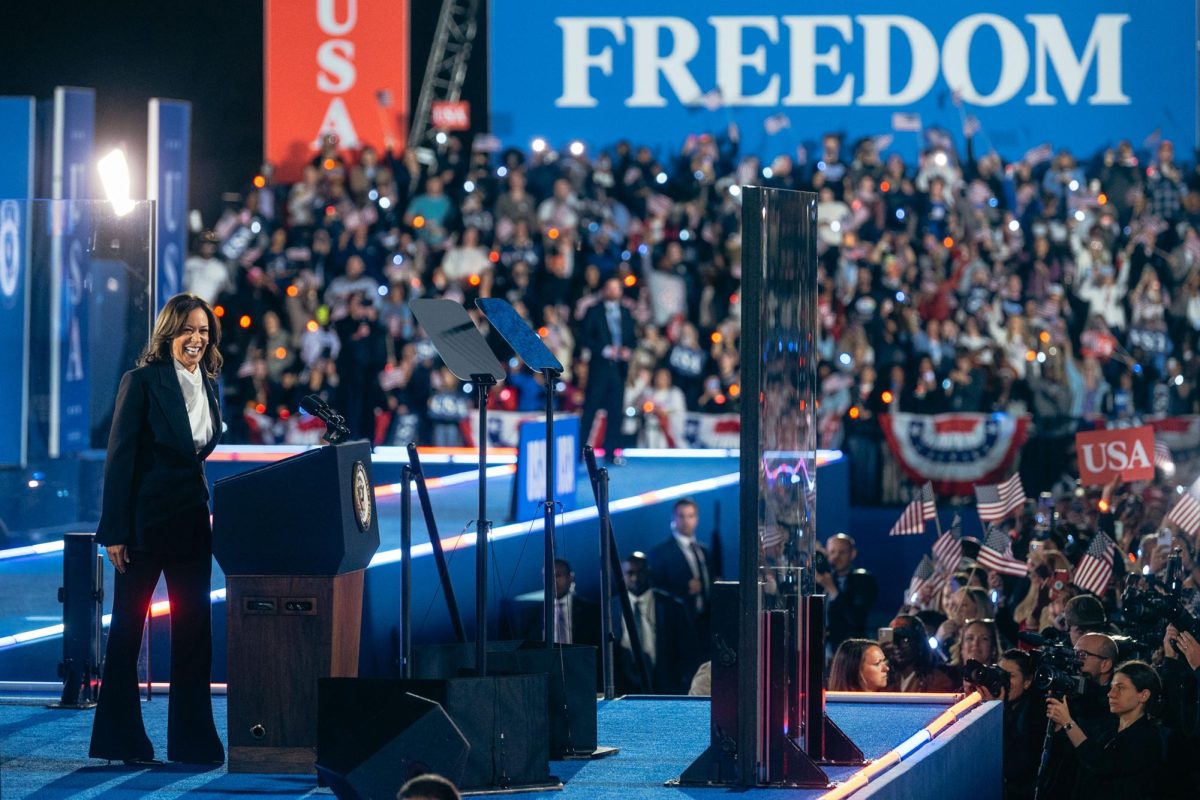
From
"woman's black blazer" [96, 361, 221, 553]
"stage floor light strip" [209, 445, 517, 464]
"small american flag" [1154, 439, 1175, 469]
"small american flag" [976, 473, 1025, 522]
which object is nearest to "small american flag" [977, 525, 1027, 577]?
"small american flag" [976, 473, 1025, 522]

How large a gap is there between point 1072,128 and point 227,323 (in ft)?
29.9

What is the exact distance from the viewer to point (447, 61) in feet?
74.0

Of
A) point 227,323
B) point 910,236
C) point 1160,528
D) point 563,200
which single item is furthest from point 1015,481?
point 227,323

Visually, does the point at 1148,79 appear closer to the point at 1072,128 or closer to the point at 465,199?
the point at 1072,128

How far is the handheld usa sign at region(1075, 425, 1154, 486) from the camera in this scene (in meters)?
13.2

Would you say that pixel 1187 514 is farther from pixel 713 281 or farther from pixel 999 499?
pixel 713 281

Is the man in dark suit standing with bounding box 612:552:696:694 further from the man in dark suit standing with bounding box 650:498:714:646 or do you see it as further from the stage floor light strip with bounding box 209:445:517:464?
the stage floor light strip with bounding box 209:445:517:464

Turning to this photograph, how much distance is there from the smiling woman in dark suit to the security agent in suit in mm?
6036

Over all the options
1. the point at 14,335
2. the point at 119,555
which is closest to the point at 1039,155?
the point at 14,335

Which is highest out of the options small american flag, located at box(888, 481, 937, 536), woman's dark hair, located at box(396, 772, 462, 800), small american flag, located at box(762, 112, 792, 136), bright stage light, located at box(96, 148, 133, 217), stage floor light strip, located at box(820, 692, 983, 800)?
small american flag, located at box(762, 112, 792, 136)

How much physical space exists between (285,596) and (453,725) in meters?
0.88

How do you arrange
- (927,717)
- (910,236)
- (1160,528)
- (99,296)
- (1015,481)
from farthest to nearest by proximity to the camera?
(910,236)
(1015,481)
(1160,528)
(99,296)
(927,717)

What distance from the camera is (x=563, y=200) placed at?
19.4 meters

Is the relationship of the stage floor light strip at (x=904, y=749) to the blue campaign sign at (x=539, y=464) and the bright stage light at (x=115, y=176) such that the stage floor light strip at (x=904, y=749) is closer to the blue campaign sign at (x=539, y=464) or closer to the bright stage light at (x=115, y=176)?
the bright stage light at (x=115, y=176)
